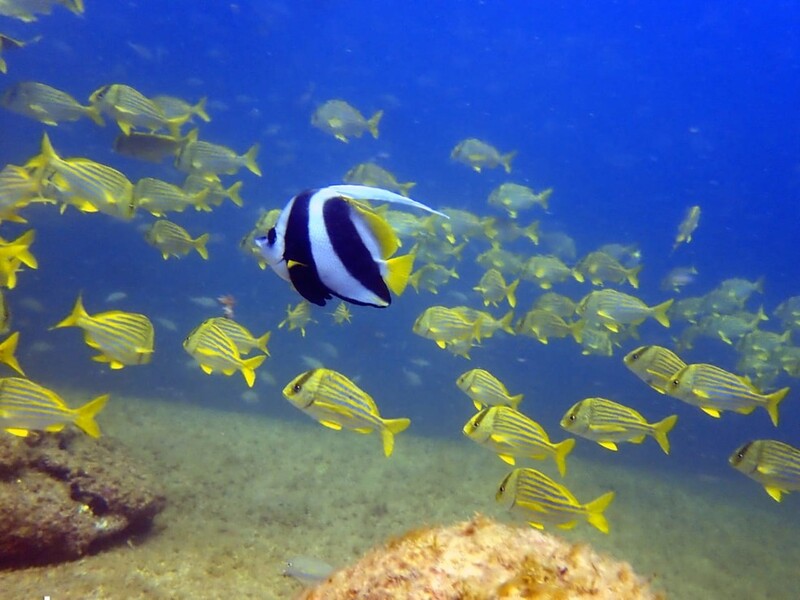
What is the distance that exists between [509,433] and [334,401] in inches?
67.0

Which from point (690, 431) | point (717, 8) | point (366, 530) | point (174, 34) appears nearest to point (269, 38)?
point (174, 34)

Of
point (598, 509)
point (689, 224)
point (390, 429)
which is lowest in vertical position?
point (390, 429)

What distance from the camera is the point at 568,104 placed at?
200 feet

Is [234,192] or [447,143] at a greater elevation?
[447,143]

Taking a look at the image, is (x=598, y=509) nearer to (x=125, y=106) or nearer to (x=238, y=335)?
(x=238, y=335)

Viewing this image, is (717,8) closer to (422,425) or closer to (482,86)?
(482,86)

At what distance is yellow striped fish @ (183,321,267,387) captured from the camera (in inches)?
209

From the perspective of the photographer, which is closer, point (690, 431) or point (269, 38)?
point (690, 431)

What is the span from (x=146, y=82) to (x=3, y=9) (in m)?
39.3

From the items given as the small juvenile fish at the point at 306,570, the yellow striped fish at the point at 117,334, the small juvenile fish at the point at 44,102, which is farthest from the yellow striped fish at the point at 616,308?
the small juvenile fish at the point at 44,102

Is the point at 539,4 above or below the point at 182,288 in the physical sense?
above

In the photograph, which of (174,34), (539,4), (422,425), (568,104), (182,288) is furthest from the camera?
(568,104)

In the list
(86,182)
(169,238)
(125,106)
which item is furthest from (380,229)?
(125,106)

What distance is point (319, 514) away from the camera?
876 centimetres
